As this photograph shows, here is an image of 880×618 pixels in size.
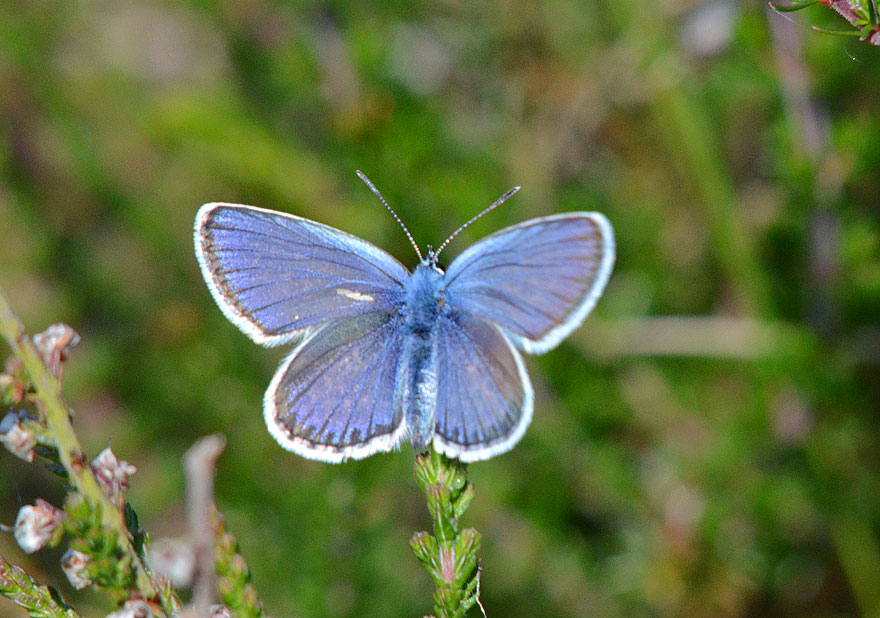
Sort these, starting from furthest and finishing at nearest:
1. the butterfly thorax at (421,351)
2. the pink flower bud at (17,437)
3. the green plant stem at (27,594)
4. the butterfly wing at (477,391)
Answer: the butterfly thorax at (421,351)
the butterfly wing at (477,391)
the green plant stem at (27,594)
the pink flower bud at (17,437)

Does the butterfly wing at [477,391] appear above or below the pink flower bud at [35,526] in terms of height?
above

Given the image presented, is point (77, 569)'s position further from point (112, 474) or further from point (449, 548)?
point (449, 548)

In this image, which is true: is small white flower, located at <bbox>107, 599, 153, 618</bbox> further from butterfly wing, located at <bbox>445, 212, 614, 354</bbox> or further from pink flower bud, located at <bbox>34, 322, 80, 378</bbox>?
butterfly wing, located at <bbox>445, 212, 614, 354</bbox>

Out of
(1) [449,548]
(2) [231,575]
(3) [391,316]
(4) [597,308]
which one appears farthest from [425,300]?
(4) [597,308]

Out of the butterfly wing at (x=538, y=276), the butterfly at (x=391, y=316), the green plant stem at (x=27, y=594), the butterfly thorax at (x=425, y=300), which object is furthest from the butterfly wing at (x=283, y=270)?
the green plant stem at (x=27, y=594)

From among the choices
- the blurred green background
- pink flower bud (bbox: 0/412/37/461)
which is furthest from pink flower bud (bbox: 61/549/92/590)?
the blurred green background

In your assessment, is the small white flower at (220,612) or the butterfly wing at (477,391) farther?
the butterfly wing at (477,391)

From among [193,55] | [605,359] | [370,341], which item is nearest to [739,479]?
[605,359]

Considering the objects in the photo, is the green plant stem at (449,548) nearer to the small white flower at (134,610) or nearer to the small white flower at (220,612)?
the small white flower at (220,612)
